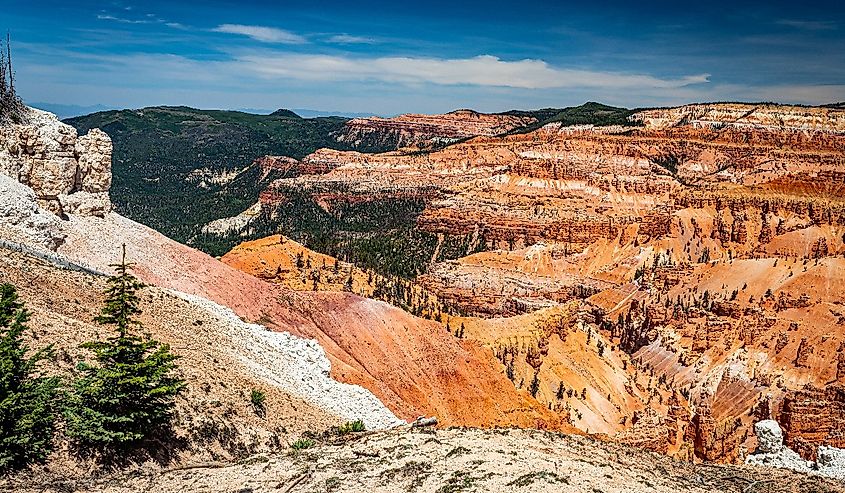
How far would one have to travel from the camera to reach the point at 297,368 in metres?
29.6

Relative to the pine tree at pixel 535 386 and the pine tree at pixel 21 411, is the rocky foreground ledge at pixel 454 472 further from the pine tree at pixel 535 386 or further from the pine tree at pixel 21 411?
the pine tree at pixel 535 386

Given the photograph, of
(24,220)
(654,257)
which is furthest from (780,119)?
(24,220)

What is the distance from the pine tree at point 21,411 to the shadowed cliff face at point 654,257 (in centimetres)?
2898

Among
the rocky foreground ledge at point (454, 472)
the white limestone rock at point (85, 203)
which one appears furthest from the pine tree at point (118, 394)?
the white limestone rock at point (85, 203)

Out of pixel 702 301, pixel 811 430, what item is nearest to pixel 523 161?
pixel 702 301

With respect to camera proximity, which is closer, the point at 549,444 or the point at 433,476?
the point at 433,476

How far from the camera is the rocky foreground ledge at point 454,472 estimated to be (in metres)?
16.3

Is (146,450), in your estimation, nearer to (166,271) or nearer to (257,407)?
(257,407)

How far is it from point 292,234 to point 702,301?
77972mm

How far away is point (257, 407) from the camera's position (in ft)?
75.7

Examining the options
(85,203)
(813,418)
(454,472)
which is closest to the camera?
(454,472)

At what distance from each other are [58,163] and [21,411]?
874 inches

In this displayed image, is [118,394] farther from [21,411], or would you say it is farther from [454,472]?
[454,472]

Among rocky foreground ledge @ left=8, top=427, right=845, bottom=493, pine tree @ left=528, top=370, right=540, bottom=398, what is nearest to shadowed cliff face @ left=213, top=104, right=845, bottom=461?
pine tree @ left=528, top=370, right=540, bottom=398
